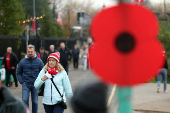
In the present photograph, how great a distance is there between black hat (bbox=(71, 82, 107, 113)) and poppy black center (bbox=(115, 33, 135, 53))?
0.42 m

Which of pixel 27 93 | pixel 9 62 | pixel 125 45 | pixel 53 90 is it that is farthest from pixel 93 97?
pixel 9 62

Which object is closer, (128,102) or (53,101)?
(128,102)

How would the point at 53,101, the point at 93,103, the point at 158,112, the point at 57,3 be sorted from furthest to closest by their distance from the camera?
the point at 57,3
the point at 158,112
the point at 53,101
the point at 93,103

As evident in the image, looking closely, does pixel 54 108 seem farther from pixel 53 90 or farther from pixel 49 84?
pixel 49 84

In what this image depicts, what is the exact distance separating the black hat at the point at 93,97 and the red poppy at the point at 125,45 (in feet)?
1.23

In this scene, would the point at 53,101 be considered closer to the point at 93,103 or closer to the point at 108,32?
the point at 93,103

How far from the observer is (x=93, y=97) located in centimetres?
207

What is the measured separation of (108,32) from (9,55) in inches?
546

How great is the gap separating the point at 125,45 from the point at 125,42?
0.02 m

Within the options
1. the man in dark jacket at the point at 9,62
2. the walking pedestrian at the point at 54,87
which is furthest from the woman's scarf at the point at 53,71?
the man in dark jacket at the point at 9,62

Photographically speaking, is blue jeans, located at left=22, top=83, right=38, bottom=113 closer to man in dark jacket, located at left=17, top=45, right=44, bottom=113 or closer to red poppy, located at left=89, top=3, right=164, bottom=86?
man in dark jacket, located at left=17, top=45, right=44, bottom=113

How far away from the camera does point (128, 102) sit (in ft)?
5.56

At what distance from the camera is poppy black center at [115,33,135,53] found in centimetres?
164

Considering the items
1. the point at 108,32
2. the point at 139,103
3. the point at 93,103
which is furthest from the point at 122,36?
the point at 139,103
